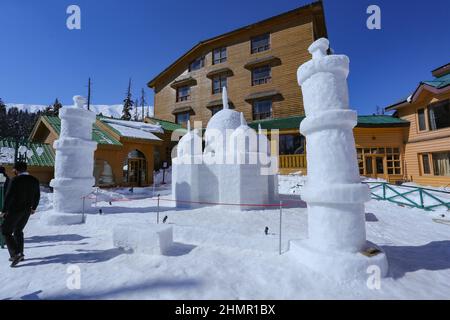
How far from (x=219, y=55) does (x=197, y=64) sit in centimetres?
326

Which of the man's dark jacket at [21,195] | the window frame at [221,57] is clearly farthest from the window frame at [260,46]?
the man's dark jacket at [21,195]

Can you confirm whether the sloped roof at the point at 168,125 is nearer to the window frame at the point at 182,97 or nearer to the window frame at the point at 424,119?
the window frame at the point at 182,97

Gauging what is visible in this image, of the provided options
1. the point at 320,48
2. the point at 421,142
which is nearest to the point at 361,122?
the point at 421,142

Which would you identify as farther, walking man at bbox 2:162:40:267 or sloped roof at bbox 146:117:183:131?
Answer: sloped roof at bbox 146:117:183:131

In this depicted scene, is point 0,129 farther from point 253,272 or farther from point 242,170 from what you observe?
point 253,272

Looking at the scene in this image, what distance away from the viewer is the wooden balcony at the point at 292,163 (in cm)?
1777

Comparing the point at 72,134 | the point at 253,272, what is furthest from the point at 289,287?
the point at 72,134

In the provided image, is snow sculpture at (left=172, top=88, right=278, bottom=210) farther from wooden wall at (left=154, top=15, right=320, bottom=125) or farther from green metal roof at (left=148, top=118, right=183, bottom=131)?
green metal roof at (left=148, top=118, right=183, bottom=131)

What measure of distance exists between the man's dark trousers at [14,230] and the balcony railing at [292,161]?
650 inches

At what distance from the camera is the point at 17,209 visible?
4.53 meters

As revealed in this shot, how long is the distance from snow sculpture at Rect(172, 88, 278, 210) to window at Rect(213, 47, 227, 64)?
16.4 meters

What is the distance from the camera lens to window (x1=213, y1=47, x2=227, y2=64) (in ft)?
82.4

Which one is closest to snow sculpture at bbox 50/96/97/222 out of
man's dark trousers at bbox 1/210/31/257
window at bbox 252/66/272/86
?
man's dark trousers at bbox 1/210/31/257
